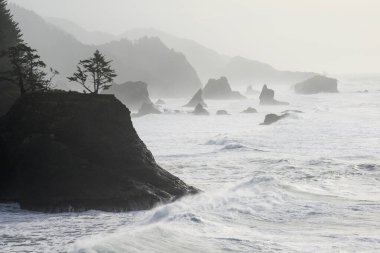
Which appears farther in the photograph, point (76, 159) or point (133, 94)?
point (133, 94)

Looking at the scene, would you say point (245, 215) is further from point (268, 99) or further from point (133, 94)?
point (133, 94)

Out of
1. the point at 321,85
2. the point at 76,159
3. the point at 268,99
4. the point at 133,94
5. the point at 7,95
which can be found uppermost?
the point at 321,85

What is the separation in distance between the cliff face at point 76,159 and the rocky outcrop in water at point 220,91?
11082 centimetres

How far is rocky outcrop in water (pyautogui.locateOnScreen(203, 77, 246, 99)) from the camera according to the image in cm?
13212

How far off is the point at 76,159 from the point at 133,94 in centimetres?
8878

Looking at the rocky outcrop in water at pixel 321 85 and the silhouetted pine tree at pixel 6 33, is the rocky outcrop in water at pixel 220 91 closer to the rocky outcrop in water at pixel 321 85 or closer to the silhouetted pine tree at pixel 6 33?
the rocky outcrop in water at pixel 321 85

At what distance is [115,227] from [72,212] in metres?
3.09

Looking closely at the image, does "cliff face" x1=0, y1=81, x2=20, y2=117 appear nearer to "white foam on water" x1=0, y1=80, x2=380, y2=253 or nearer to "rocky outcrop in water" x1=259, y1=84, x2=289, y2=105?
"white foam on water" x1=0, y1=80, x2=380, y2=253

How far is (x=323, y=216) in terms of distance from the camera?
17.2m

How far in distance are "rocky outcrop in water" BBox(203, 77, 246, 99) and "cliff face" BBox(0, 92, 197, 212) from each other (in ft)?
364

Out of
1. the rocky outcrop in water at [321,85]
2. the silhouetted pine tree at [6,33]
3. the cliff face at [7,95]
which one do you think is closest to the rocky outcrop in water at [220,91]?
the rocky outcrop in water at [321,85]

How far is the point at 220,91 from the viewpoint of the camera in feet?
437

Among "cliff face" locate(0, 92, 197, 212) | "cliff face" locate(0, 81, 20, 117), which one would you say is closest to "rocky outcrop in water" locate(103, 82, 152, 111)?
"cliff face" locate(0, 81, 20, 117)

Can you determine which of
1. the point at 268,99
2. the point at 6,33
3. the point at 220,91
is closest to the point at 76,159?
the point at 6,33
